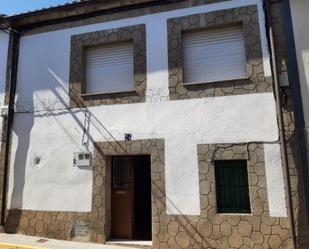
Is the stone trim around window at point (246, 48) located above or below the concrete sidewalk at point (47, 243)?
above

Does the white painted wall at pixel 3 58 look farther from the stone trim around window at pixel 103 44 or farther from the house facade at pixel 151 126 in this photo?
the stone trim around window at pixel 103 44

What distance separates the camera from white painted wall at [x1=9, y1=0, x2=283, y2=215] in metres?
7.86

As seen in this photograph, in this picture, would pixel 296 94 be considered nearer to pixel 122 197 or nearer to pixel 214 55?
pixel 214 55

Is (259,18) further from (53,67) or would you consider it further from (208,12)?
(53,67)

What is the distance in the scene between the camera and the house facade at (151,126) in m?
7.53

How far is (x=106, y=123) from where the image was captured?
877cm

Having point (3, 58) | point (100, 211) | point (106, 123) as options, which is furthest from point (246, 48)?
point (3, 58)

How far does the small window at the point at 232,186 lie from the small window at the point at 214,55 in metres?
2.18

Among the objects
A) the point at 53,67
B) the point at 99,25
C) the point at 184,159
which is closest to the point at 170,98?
the point at 184,159

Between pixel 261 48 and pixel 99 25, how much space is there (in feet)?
14.8

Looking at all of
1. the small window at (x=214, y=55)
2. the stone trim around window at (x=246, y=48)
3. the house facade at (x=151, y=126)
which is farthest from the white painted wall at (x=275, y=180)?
the small window at (x=214, y=55)

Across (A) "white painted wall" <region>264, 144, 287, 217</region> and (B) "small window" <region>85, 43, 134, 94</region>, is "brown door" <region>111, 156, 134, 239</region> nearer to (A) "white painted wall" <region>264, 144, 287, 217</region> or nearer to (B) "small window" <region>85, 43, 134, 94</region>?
(B) "small window" <region>85, 43, 134, 94</region>

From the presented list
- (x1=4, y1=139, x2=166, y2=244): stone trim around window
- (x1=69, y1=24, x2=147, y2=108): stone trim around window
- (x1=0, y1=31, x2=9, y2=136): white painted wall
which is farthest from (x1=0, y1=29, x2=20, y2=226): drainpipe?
(x1=69, y1=24, x2=147, y2=108): stone trim around window

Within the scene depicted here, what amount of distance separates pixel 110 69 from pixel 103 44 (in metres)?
0.77
